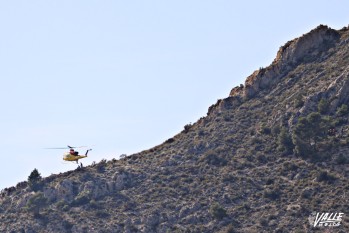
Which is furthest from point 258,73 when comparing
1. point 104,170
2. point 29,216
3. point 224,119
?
point 29,216

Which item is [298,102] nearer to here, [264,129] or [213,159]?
[264,129]

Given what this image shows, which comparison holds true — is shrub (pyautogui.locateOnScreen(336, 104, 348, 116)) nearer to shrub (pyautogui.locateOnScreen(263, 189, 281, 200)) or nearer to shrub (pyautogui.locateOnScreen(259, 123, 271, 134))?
shrub (pyautogui.locateOnScreen(259, 123, 271, 134))

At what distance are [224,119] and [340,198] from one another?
90.3 feet

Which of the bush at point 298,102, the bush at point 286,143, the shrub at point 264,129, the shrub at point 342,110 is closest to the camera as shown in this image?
the bush at point 286,143

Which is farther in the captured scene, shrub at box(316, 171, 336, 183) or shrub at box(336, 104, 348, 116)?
shrub at box(336, 104, 348, 116)

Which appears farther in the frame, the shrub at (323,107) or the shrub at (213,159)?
the shrub at (323,107)

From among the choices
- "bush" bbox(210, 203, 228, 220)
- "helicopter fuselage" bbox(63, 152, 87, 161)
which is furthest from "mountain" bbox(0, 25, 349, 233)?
"helicopter fuselage" bbox(63, 152, 87, 161)

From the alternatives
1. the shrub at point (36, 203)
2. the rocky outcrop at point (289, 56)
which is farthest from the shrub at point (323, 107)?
the shrub at point (36, 203)

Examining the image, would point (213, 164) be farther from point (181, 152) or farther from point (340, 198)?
point (340, 198)

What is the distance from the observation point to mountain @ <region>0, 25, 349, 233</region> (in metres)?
167

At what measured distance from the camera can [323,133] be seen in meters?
177

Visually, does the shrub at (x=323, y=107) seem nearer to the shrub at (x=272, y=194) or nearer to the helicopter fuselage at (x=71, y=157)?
the shrub at (x=272, y=194)

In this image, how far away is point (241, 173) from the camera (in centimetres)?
17500

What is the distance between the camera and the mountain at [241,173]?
166750 mm
